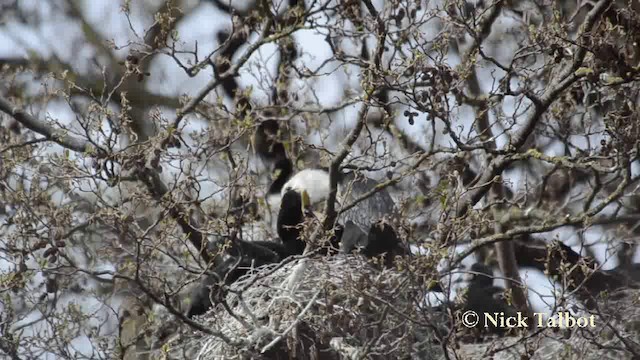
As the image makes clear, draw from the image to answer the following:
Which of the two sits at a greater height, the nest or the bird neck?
the bird neck

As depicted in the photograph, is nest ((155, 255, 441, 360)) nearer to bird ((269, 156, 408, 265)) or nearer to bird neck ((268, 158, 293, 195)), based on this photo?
bird ((269, 156, 408, 265))

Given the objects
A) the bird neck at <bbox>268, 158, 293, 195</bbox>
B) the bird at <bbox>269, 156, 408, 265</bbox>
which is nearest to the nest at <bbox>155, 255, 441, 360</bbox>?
the bird at <bbox>269, 156, 408, 265</bbox>

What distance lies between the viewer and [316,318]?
5.36m

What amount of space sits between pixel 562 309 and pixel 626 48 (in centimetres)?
116

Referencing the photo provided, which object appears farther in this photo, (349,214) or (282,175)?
(282,175)

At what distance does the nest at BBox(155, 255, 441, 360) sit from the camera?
5.16m

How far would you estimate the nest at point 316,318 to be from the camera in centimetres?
516

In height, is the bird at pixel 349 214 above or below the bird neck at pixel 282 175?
below

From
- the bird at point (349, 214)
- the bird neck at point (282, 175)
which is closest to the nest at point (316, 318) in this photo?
the bird at point (349, 214)

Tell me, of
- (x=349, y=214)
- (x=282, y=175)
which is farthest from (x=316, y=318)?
(x=282, y=175)

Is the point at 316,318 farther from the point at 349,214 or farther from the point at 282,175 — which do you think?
the point at 282,175

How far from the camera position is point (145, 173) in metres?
5.91

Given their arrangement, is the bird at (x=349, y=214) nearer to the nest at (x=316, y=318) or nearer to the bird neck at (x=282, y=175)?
the nest at (x=316, y=318)

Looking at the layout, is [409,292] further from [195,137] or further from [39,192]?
[39,192]
